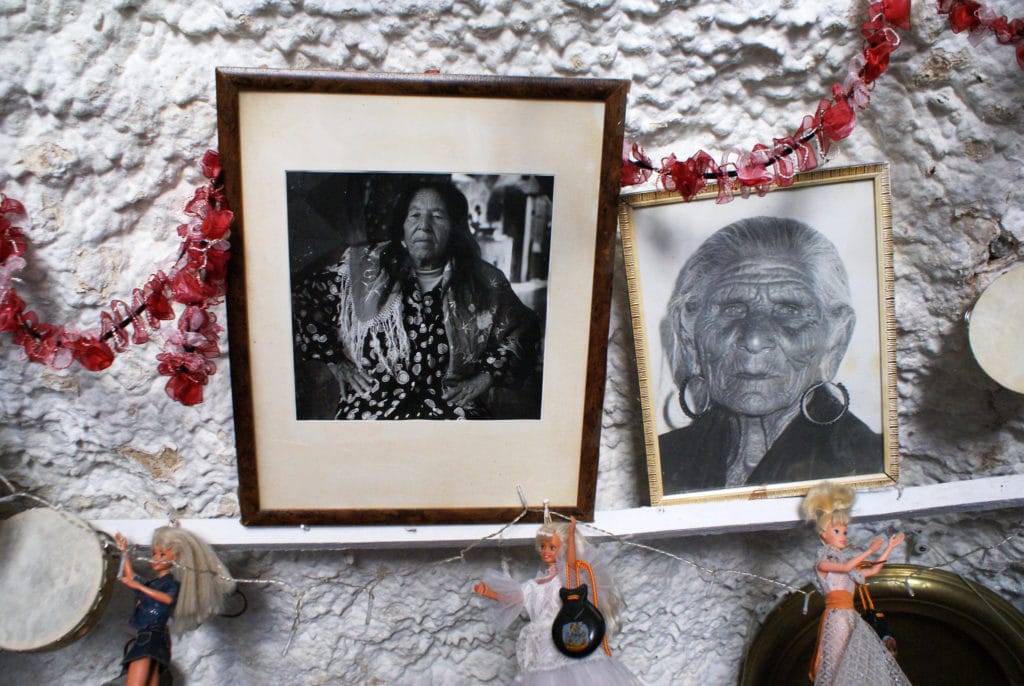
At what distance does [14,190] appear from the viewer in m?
0.68

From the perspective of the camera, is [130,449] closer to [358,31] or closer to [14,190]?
[14,190]

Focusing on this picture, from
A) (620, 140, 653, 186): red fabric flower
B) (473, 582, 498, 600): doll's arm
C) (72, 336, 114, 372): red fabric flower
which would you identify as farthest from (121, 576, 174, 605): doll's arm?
(620, 140, 653, 186): red fabric flower

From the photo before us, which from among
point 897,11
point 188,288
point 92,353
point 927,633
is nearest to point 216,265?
point 188,288

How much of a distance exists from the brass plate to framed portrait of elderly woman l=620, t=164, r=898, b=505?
18 cm

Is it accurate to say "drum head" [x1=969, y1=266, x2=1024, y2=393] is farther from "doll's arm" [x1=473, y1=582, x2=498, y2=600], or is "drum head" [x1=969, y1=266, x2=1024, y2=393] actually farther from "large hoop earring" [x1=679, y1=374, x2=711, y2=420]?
"doll's arm" [x1=473, y1=582, x2=498, y2=600]

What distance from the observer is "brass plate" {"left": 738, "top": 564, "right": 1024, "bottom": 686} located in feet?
2.93

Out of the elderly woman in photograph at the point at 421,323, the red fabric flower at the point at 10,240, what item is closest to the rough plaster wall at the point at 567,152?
the red fabric flower at the point at 10,240

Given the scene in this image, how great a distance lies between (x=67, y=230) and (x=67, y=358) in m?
0.13

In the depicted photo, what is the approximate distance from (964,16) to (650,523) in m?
0.60

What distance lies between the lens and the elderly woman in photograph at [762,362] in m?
0.76

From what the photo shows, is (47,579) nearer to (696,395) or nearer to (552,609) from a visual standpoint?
(552,609)

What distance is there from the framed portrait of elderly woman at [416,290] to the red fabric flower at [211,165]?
1 cm

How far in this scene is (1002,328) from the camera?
0.76m

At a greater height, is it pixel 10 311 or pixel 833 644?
pixel 10 311
